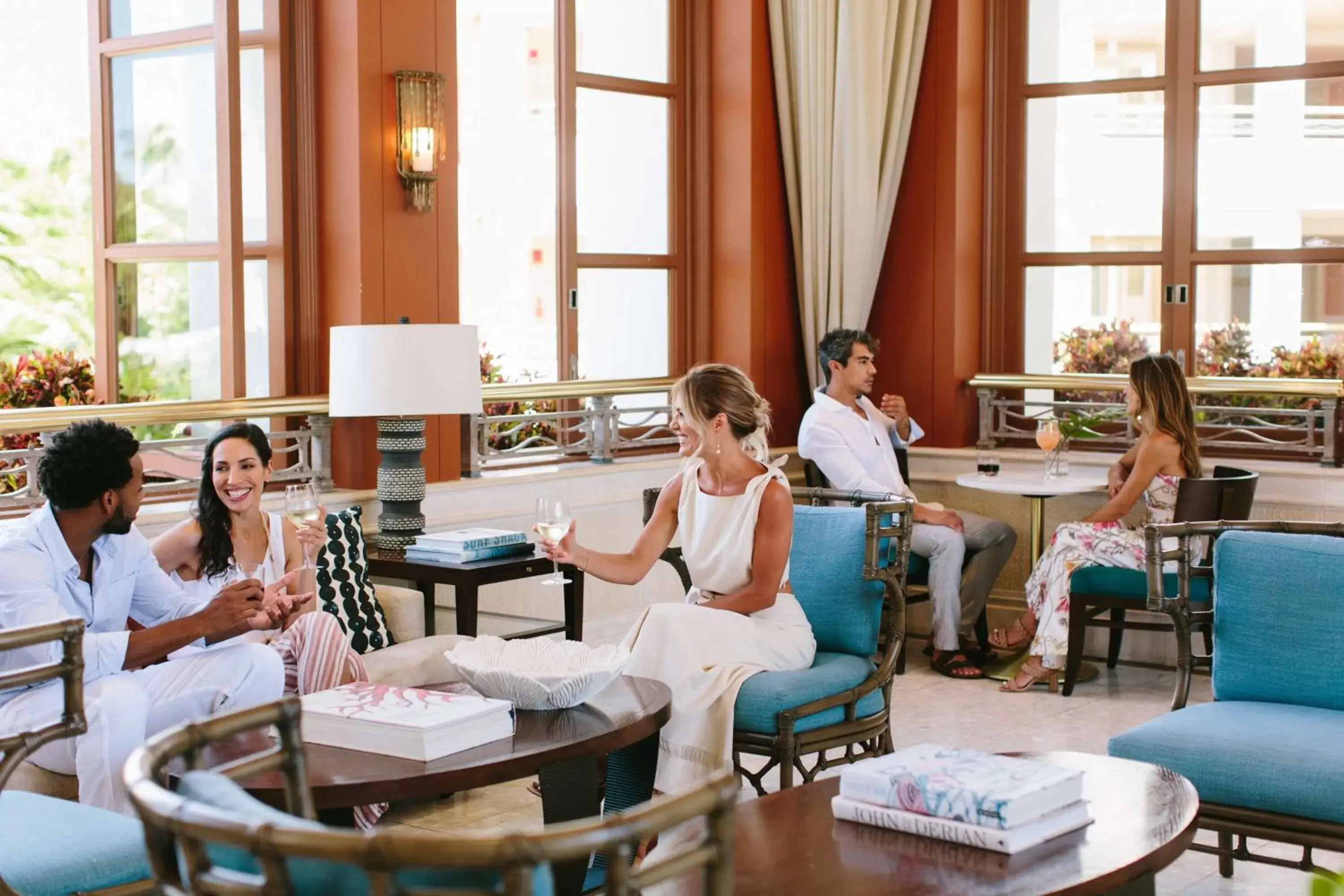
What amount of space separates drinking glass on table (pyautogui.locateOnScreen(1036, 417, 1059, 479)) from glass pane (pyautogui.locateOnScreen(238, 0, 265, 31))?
11.4 ft

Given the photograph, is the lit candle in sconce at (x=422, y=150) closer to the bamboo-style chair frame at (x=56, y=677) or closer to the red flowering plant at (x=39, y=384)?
the red flowering plant at (x=39, y=384)

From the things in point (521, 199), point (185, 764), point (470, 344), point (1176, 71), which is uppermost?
point (1176, 71)

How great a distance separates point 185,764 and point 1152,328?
5.94 m

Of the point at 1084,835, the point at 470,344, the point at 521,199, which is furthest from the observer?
the point at 521,199

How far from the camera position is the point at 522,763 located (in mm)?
2984

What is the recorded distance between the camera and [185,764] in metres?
2.04

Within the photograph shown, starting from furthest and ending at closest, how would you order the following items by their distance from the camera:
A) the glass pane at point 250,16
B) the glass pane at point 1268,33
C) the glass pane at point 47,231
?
the glass pane at point 47,231, the glass pane at point 1268,33, the glass pane at point 250,16

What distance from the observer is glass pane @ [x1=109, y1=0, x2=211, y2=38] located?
565cm

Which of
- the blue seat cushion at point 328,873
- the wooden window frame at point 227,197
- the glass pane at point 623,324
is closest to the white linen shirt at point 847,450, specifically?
the glass pane at point 623,324

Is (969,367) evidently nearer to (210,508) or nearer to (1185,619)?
(1185,619)

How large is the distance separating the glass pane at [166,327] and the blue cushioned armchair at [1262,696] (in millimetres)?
3432

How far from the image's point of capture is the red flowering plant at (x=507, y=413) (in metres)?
6.62

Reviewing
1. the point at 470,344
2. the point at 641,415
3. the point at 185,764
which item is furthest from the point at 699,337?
the point at 185,764

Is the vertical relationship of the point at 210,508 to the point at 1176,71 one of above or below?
below
